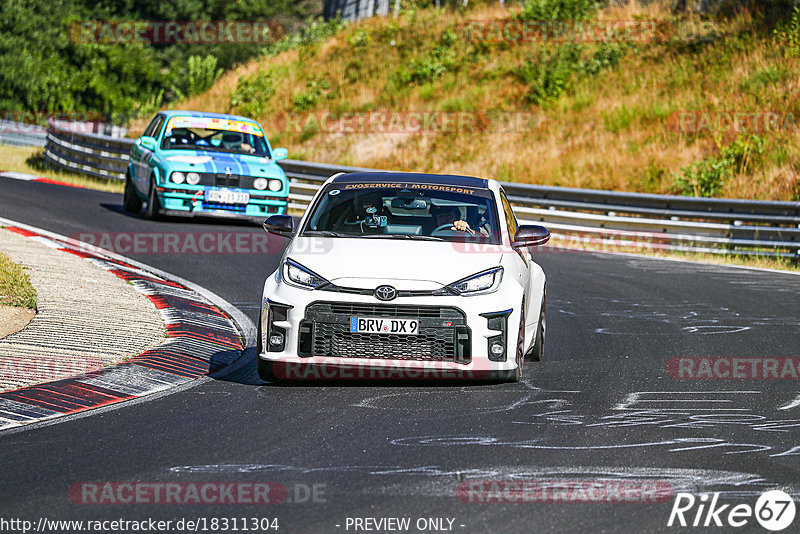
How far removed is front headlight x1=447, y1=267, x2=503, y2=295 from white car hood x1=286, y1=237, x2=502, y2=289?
0.04 m

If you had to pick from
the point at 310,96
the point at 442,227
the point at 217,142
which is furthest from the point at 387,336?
the point at 310,96

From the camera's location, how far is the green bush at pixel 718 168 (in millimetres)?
23734

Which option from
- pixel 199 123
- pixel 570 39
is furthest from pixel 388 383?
pixel 570 39

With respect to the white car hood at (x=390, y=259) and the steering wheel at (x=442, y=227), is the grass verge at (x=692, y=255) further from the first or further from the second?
the white car hood at (x=390, y=259)

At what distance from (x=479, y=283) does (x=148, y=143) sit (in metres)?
11.6

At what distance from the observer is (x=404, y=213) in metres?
8.80

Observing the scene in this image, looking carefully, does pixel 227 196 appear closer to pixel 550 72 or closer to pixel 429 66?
pixel 550 72

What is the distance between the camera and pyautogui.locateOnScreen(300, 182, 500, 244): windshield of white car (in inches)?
338

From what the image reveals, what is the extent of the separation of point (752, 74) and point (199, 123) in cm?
1577

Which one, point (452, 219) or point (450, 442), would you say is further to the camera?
point (452, 219)

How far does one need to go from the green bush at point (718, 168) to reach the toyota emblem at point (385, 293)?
1703cm

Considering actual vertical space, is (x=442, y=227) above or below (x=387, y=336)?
above

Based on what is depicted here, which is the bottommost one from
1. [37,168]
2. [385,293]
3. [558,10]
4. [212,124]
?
[37,168]

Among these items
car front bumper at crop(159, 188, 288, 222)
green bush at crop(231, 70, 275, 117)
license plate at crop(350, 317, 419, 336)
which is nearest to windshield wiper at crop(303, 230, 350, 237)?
license plate at crop(350, 317, 419, 336)
